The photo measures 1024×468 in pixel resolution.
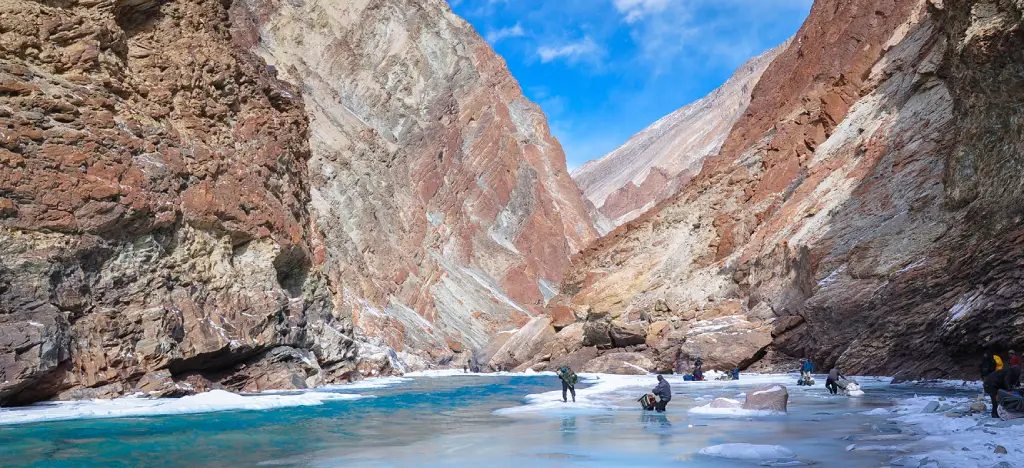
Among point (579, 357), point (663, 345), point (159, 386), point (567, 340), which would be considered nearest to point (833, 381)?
point (159, 386)

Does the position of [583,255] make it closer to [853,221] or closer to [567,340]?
[567,340]

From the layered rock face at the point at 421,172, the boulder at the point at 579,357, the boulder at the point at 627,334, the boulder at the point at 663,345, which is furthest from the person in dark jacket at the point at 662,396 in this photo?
Result: the layered rock face at the point at 421,172

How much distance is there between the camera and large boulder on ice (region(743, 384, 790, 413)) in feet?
56.7

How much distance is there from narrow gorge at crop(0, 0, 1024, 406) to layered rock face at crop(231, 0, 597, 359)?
23.5 feet

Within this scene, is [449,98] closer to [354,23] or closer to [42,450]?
[354,23]

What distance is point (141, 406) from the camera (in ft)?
71.3

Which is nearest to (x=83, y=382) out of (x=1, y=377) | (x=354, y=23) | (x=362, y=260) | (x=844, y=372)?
(x=1, y=377)

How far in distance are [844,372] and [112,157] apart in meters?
27.2

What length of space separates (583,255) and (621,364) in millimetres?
32034

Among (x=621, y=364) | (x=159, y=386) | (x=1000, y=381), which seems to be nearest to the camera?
(x=1000, y=381)

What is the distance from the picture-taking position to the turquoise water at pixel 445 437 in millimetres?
11766

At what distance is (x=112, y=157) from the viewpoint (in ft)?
83.9

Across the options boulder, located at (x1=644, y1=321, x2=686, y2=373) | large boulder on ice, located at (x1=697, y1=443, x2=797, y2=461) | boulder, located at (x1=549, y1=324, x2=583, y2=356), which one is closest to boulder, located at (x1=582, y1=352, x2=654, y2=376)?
boulder, located at (x1=644, y1=321, x2=686, y2=373)

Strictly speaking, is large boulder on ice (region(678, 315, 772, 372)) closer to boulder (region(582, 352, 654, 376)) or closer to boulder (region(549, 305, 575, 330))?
boulder (region(582, 352, 654, 376))
